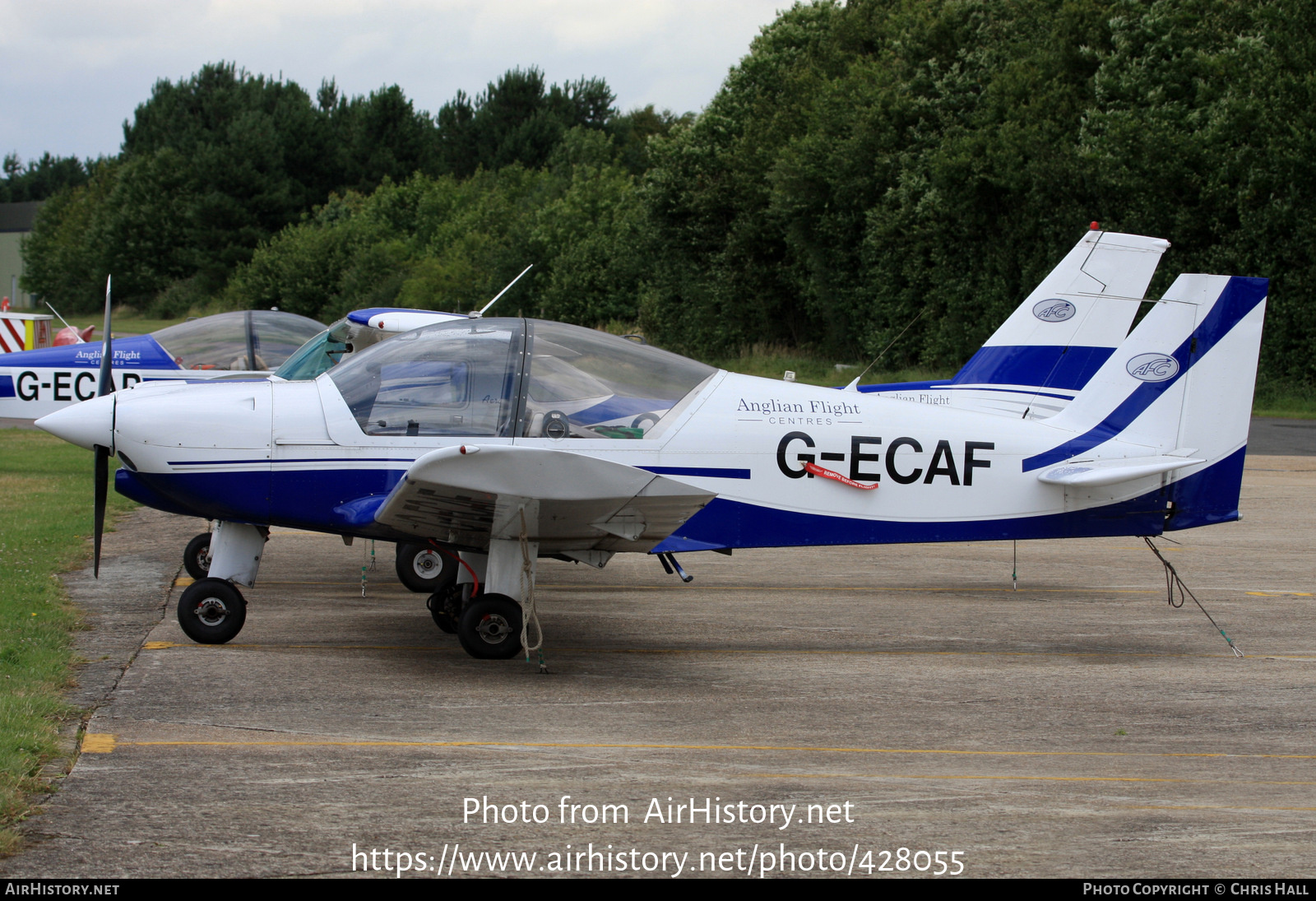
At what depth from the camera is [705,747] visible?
5.01 meters

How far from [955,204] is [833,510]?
24.7 metres

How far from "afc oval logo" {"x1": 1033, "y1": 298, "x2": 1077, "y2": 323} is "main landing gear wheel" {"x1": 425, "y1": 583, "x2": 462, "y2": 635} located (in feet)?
19.9

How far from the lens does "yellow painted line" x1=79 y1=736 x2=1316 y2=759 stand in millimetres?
4828

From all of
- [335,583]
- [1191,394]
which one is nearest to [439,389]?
[335,583]

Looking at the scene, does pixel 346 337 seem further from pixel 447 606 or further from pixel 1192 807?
pixel 1192 807

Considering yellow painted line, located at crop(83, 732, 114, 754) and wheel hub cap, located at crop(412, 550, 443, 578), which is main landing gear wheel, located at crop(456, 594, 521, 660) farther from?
wheel hub cap, located at crop(412, 550, 443, 578)

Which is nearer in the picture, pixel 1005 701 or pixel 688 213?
pixel 1005 701

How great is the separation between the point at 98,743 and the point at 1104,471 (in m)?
5.70

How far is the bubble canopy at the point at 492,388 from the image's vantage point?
251 inches

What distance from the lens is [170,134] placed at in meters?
87.8

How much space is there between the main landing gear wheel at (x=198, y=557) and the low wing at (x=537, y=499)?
268 centimetres
